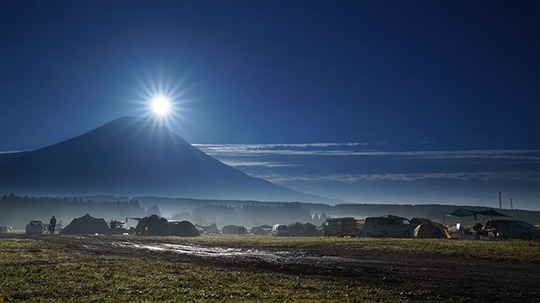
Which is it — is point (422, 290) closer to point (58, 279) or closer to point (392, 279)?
point (392, 279)

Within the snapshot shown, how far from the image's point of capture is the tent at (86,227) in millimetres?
72656

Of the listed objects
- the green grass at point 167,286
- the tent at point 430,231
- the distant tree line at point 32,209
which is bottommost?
the green grass at point 167,286

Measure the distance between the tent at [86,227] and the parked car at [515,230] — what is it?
5603 centimetres

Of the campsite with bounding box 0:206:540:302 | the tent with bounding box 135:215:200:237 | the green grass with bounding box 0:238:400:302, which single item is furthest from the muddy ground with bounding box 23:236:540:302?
the tent with bounding box 135:215:200:237

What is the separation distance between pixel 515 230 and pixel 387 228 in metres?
10.9

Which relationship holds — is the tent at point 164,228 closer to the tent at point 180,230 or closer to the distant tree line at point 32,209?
the tent at point 180,230

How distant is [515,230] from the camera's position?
131 feet

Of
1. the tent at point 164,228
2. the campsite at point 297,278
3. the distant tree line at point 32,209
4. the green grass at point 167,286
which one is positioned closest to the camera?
the green grass at point 167,286

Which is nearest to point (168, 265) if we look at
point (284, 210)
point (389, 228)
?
point (389, 228)

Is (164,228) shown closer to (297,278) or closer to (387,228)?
(387,228)

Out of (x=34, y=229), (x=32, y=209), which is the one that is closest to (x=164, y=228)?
(x=34, y=229)

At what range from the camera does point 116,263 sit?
2255 centimetres

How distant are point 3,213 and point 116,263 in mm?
149142

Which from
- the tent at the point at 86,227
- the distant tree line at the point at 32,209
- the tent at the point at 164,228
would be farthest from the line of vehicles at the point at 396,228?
the distant tree line at the point at 32,209
